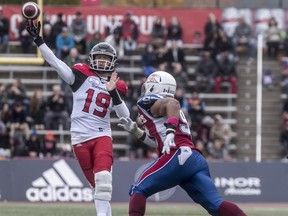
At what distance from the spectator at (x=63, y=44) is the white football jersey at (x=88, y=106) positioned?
39.0 feet

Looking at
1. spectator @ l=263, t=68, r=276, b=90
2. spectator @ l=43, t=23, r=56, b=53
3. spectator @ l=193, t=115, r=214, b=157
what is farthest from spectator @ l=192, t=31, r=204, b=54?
spectator @ l=43, t=23, r=56, b=53

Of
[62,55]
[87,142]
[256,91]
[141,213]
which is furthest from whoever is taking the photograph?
[256,91]

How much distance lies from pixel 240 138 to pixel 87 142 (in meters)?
13.0

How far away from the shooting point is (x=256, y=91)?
2398 centimetres

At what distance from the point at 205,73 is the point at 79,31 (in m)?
3.22

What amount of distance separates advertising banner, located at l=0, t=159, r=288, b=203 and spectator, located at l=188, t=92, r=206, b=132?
11.0 feet

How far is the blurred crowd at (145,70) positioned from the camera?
2069 centimetres

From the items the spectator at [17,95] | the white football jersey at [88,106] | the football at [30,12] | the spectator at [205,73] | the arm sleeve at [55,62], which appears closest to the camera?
the arm sleeve at [55,62]

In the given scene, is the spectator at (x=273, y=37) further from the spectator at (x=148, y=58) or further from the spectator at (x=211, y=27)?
the spectator at (x=148, y=58)

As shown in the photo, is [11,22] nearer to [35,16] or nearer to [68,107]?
[68,107]

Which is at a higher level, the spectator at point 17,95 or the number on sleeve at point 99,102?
the number on sleeve at point 99,102

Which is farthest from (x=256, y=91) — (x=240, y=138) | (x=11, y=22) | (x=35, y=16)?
(x=35, y=16)

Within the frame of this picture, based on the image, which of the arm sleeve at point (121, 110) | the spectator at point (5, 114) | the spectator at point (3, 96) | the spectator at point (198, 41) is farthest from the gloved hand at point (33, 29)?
the spectator at point (198, 41)

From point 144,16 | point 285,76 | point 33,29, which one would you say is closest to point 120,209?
point 33,29
